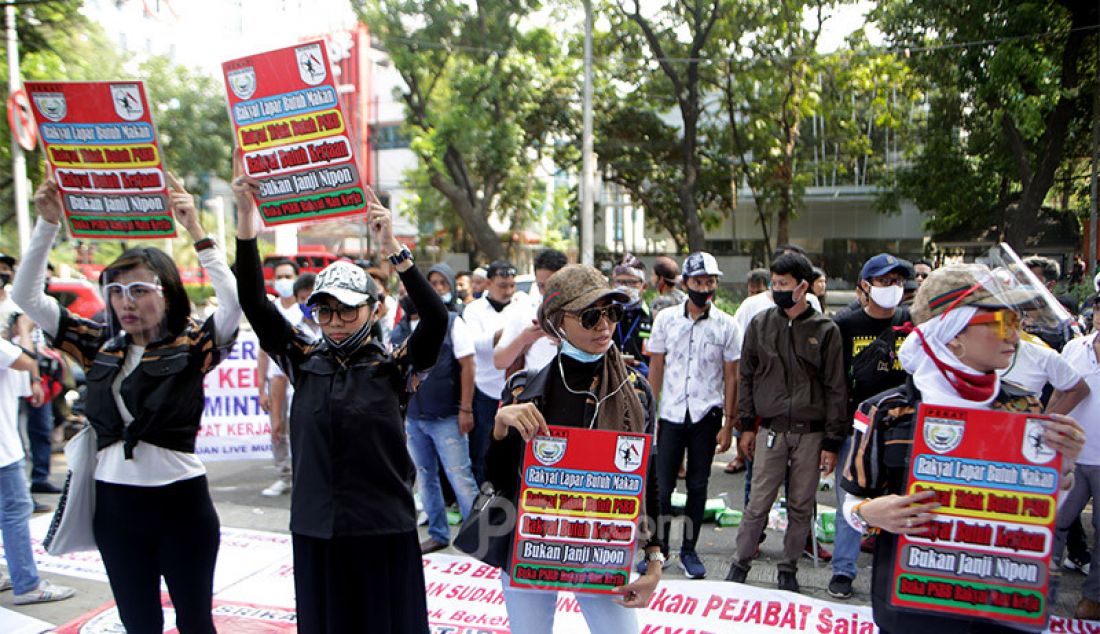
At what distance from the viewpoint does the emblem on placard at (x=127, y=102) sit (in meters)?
3.77


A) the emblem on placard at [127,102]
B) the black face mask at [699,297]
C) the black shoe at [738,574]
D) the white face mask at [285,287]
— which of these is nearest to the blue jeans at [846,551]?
the black shoe at [738,574]

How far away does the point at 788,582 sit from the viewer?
469 centimetres

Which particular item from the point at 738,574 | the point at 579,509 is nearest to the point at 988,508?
the point at 579,509

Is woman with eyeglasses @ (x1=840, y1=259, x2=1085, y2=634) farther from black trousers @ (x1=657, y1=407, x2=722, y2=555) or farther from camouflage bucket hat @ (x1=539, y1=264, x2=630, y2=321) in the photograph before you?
black trousers @ (x1=657, y1=407, x2=722, y2=555)

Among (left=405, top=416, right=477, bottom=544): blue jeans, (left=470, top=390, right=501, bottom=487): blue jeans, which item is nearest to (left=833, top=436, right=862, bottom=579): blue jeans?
(left=405, top=416, right=477, bottom=544): blue jeans

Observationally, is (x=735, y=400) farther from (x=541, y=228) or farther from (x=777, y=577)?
(x=541, y=228)

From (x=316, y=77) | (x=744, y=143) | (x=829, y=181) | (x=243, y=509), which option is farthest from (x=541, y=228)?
(x=316, y=77)

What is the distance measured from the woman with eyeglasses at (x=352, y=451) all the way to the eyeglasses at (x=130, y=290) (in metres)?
0.45

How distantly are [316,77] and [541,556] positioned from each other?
7.84 ft

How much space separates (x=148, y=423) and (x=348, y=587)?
3.31 ft

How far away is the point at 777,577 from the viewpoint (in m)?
4.84

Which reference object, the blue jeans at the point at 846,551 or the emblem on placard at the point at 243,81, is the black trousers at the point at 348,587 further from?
the blue jeans at the point at 846,551

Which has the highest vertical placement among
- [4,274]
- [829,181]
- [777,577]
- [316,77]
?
[829,181]

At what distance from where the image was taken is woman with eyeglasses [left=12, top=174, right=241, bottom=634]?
307cm
